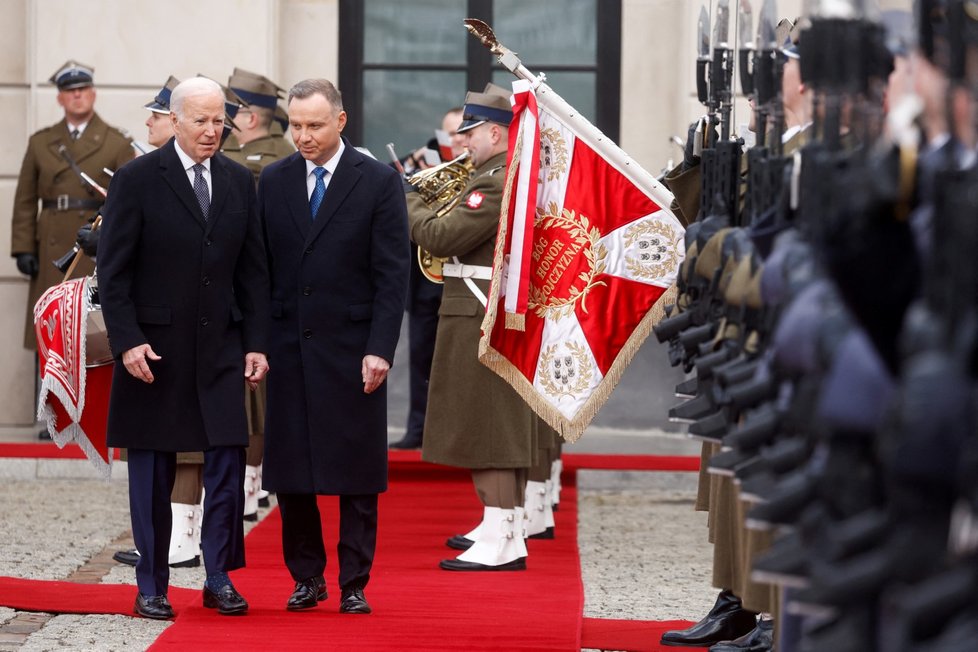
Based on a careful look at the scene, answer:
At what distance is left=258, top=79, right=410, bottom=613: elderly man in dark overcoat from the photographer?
5.91 metres

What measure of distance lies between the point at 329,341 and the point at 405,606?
0.91 metres

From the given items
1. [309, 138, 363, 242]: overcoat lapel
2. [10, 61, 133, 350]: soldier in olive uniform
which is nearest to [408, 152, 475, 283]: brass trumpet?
[309, 138, 363, 242]: overcoat lapel

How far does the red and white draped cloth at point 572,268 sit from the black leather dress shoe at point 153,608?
1.48m

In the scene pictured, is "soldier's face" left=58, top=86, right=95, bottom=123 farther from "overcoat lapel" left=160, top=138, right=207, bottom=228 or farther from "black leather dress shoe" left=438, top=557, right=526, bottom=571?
"overcoat lapel" left=160, top=138, right=207, bottom=228

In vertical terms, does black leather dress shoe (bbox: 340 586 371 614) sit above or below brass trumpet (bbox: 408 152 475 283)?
below

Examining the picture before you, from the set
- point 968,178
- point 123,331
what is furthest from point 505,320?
point 968,178

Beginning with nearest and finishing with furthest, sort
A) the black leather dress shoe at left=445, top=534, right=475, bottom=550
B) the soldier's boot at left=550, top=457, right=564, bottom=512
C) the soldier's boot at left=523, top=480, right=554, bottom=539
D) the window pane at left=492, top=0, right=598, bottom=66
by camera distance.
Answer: the black leather dress shoe at left=445, top=534, right=475, bottom=550, the soldier's boot at left=523, top=480, right=554, bottom=539, the soldier's boot at left=550, top=457, right=564, bottom=512, the window pane at left=492, top=0, right=598, bottom=66

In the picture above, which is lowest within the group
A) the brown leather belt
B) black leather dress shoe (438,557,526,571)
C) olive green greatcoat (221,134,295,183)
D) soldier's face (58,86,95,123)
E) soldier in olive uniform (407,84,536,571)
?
black leather dress shoe (438,557,526,571)

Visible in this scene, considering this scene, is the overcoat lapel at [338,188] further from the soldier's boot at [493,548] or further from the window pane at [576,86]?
the window pane at [576,86]

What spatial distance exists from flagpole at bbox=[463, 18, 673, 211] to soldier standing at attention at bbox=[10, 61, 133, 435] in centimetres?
403

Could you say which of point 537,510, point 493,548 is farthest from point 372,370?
point 537,510

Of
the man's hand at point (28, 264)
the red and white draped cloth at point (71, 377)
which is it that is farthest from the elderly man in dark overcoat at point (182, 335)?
the man's hand at point (28, 264)

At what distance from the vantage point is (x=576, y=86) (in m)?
11.7

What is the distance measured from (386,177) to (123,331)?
993 millimetres
